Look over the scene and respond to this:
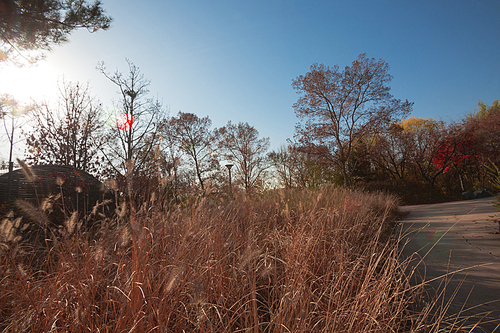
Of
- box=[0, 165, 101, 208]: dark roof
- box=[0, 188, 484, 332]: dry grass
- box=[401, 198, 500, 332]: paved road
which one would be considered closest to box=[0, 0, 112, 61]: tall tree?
box=[0, 165, 101, 208]: dark roof

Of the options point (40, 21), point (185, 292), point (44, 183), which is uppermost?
point (40, 21)

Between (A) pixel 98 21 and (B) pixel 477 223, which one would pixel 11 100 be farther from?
(B) pixel 477 223

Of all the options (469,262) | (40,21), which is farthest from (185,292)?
(40,21)

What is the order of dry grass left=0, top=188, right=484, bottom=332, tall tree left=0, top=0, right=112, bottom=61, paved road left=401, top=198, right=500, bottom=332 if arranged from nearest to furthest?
dry grass left=0, top=188, right=484, bottom=332
paved road left=401, top=198, right=500, bottom=332
tall tree left=0, top=0, right=112, bottom=61

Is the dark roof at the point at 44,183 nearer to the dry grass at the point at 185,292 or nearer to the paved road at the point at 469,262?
the dry grass at the point at 185,292

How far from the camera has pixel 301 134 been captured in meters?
14.3

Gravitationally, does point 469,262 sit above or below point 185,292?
below

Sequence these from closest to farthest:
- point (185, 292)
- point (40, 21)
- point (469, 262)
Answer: point (185, 292) → point (469, 262) → point (40, 21)

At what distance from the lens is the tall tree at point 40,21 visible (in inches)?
180

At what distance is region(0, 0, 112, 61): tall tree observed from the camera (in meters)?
4.58

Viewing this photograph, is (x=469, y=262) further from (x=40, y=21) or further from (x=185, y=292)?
(x=40, y=21)

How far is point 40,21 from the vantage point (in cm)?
495

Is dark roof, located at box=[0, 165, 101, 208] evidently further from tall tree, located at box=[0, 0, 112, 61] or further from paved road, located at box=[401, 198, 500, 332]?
paved road, located at box=[401, 198, 500, 332]

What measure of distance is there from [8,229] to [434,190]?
19623mm
